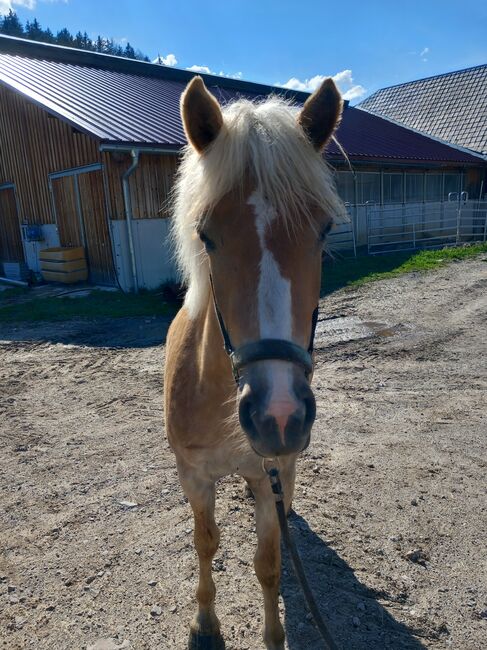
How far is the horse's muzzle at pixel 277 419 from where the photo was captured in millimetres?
1383

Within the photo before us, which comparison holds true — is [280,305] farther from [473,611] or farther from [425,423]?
[425,423]

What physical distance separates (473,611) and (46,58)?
1954 cm

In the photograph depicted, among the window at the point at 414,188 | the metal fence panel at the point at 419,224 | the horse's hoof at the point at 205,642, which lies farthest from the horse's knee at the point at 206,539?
the window at the point at 414,188

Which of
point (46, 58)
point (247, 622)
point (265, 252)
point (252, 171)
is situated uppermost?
point (46, 58)

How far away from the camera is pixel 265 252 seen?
155 centimetres

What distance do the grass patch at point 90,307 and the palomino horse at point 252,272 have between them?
6.65 m

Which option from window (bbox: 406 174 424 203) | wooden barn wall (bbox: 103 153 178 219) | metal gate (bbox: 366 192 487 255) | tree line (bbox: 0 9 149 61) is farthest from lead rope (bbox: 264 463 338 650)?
tree line (bbox: 0 9 149 61)

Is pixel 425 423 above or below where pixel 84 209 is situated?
below

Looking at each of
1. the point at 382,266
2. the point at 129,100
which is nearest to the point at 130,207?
the point at 129,100

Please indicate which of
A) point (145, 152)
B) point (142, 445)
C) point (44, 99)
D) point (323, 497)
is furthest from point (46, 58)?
point (323, 497)

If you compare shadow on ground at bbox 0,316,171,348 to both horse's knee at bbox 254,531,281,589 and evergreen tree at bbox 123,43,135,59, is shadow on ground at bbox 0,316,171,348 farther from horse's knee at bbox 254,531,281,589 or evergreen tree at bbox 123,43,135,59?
evergreen tree at bbox 123,43,135,59

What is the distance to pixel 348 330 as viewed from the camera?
22.7 feet

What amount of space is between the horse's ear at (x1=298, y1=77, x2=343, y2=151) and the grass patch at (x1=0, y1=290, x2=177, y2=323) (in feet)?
22.9

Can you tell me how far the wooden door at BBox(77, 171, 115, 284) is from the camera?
36.4 feet
